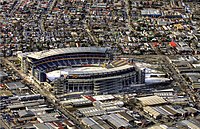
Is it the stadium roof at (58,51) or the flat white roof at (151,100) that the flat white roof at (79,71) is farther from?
the flat white roof at (151,100)

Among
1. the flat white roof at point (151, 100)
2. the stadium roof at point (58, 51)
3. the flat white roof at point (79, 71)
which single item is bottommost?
the flat white roof at point (151, 100)

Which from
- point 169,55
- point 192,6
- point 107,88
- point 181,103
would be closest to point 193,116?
point 181,103

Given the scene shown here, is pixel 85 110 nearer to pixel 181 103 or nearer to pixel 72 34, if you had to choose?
pixel 181 103

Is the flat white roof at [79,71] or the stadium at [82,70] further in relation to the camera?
the flat white roof at [79,71]

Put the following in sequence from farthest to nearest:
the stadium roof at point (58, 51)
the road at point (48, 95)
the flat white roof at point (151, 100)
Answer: the stadium roof at point (58, 51) < the flat white roof at point (151, 100) < the road at point (48, 95)

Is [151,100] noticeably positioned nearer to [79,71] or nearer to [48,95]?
[79,71]

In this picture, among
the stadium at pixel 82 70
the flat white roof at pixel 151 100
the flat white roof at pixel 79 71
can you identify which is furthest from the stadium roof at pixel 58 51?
the flat white roof at pixel 151 100

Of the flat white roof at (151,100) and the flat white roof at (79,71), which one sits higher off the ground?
the flat white roof at (79,71)

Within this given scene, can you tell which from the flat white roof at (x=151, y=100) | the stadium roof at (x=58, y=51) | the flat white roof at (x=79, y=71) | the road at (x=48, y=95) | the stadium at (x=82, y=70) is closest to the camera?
the road at (x=48, y=95)
